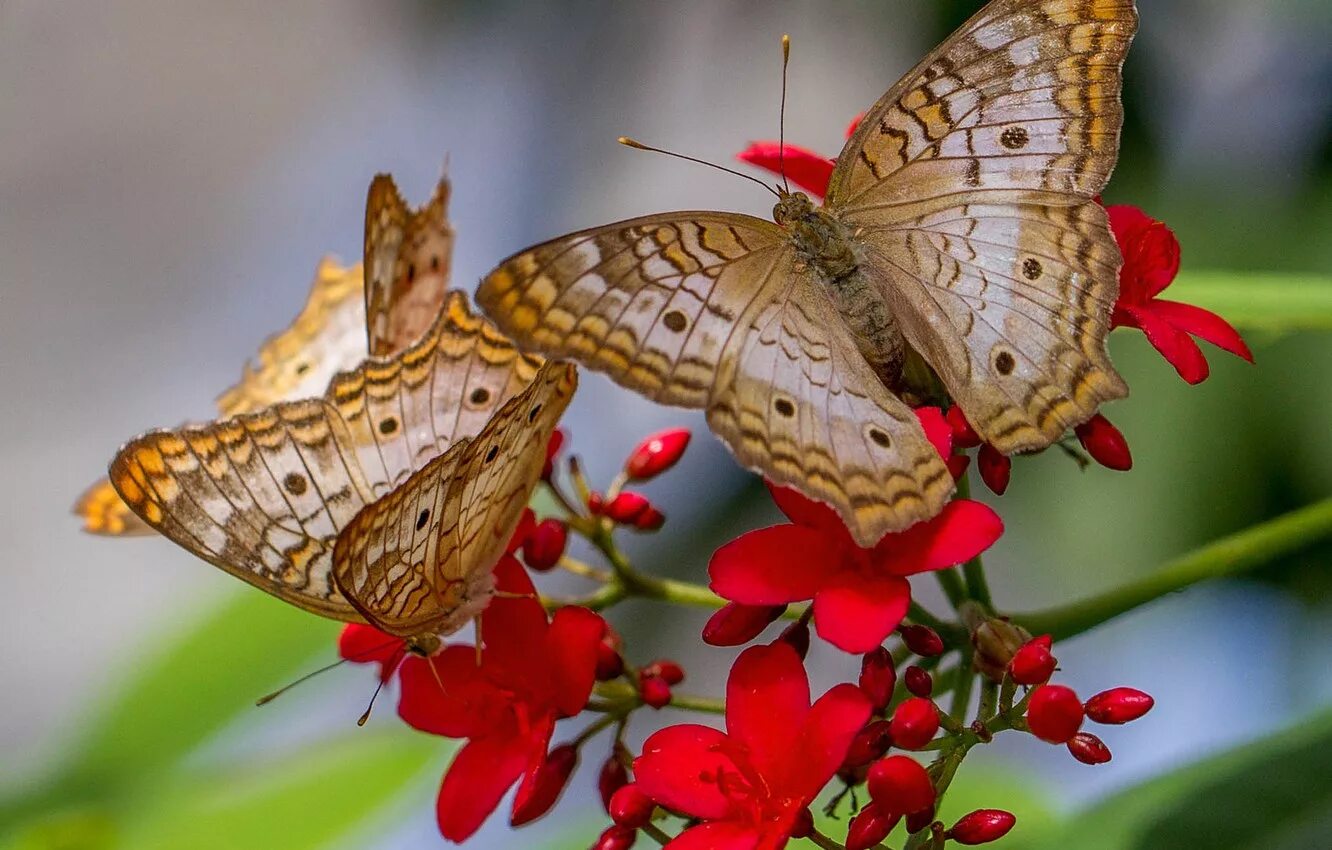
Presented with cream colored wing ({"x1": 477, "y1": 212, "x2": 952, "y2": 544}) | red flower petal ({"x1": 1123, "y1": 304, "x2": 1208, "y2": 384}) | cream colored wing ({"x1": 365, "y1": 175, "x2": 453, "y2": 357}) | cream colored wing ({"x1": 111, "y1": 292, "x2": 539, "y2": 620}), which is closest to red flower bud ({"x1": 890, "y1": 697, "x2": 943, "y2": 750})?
cream colored wing ({"x1": 477, "y1": 212, "x2": 952, "y2": 544})

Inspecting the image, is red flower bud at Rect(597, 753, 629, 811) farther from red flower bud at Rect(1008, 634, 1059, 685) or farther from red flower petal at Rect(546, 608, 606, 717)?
red flower bud at Rect(1008, 634, 1059, 685)

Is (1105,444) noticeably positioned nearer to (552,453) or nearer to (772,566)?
(772,566)

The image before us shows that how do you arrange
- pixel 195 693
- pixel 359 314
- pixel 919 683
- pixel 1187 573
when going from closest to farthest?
pixel 919 683 → pixel 1187 573 → pixel 359 314 → pixel 195 693

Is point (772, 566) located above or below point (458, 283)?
below

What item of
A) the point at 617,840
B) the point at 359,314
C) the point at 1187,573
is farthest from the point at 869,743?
the point at 359,314

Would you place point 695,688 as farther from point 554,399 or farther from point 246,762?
point 554,399
